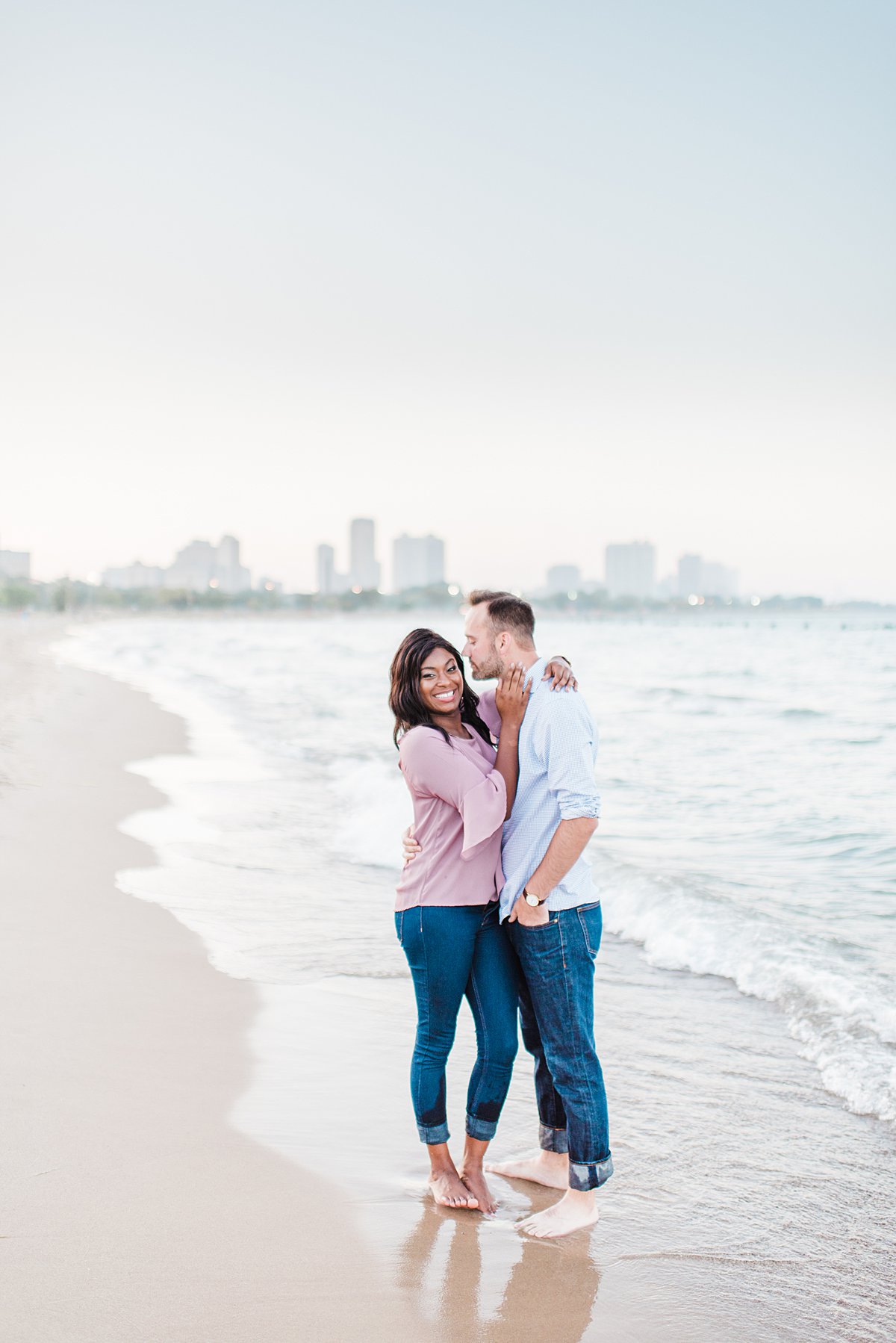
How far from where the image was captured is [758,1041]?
4840mm

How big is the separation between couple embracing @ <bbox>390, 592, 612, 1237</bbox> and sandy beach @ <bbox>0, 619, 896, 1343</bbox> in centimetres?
34

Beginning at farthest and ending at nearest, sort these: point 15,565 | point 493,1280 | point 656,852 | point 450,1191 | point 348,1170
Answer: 1. point 15,565
2. point 656,852
3. point 348,1170
4. point 450,1191
5. point 493,1280

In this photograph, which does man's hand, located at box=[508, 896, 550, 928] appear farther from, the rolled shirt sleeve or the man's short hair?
the man's short hair

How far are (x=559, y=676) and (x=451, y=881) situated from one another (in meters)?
0.69

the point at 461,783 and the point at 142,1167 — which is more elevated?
the point at 461,783

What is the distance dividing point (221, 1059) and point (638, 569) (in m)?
194

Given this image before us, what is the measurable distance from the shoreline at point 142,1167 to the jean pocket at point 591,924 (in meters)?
1.06

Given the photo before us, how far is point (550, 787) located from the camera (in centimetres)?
295

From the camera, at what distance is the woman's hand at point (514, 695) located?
3.02 metres

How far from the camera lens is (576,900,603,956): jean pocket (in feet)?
9.96

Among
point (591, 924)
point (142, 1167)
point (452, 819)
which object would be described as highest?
point (452, 819)

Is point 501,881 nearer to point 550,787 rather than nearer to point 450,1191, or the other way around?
point 550,787

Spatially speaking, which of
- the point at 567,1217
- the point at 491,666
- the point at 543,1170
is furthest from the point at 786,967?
the point at 491,666

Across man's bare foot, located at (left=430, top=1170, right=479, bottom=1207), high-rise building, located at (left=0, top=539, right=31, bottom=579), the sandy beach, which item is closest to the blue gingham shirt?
man's bare foot, located at (left=430, top=1170, right=479, bottom=1207)
